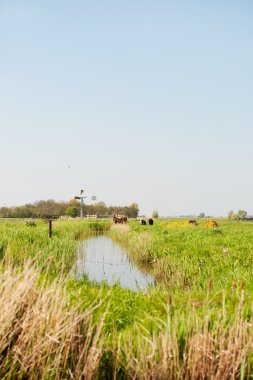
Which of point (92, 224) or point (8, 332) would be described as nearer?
point (8, 332)

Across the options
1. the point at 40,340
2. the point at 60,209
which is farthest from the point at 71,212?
the point at 40,340

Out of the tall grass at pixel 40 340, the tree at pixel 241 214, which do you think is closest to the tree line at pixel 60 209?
the tree at pixel 241 214

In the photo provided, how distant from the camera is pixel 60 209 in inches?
4080

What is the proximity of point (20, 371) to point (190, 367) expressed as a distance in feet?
7.05

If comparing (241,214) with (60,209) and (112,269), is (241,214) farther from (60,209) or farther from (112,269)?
(112,269)

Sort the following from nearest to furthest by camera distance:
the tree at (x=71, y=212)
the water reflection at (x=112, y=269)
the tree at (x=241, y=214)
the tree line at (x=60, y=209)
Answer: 1. the water reflection at (x=112, y=269)
2. the tree at (x=241, y=214)
3. the tree line at (x=60, y=209)
4. the tree at (x=71, y=212)

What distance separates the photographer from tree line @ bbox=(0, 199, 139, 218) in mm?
96188

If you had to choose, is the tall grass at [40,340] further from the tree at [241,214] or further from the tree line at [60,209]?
the tree at [241,214]

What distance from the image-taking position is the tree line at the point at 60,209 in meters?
96.2

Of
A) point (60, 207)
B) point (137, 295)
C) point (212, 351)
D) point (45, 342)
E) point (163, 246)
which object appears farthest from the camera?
point (60, 207)

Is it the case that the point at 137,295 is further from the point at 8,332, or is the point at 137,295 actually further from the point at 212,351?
the point at 8,332

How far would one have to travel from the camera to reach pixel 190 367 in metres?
5.03

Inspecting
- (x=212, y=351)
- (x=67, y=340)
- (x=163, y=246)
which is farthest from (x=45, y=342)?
(x=163, y=246)

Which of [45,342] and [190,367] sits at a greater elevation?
[45,342]
